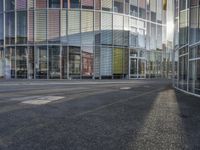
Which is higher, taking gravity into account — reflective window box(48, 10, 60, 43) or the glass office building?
reflective window box(48, 10, 60, 43)

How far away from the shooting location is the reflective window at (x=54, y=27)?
25.9m

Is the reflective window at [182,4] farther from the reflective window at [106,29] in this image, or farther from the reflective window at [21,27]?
the reflective window at [21,27]

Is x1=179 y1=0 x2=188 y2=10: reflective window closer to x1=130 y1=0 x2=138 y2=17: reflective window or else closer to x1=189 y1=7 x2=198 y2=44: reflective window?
x1=189 y1=7 x2=198 y2=44: reflective window

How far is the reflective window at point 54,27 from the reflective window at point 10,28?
4.26 meters

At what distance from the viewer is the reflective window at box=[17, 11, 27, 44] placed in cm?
2617

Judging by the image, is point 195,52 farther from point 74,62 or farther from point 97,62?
point 74,62

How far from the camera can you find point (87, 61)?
26.3m

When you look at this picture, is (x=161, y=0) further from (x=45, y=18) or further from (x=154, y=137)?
(x=154, y=137)

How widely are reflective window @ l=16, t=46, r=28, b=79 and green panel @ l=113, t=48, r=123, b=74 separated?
33.0ft

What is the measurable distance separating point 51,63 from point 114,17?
931 cm

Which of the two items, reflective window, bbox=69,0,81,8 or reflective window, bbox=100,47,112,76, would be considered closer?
reflective window, bbox=69,0,81,8

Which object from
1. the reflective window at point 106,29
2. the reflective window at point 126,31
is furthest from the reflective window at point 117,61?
the reflective window at point 106,29

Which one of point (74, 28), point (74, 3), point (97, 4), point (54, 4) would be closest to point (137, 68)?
point (97, 4)

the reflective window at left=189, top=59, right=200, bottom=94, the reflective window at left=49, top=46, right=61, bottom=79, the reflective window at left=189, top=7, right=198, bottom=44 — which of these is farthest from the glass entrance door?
the reflective window at left=189, top=7, right=198, bottom=44
